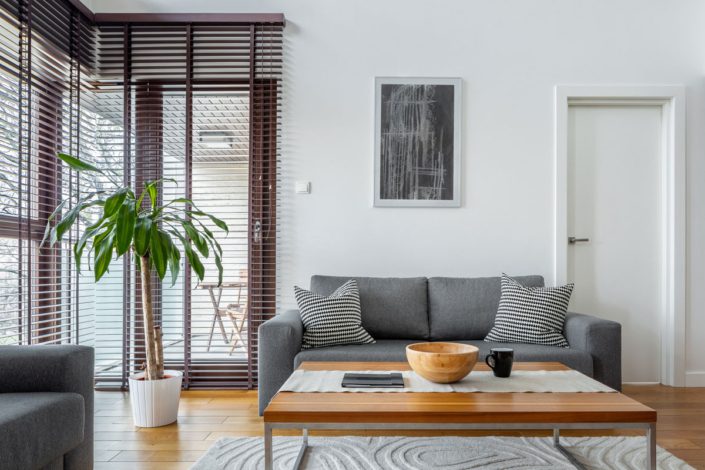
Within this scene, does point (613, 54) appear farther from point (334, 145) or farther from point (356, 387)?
point (356, 387)

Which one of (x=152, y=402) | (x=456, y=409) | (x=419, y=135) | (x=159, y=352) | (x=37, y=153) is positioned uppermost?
(x=419, y=135)

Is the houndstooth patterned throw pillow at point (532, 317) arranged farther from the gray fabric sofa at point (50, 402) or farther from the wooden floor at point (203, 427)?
the gray fabric sofa at point (50, 402)

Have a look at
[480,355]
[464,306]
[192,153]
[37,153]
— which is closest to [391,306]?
[464,306]

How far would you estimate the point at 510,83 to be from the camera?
3643mm

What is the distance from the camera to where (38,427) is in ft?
5.50

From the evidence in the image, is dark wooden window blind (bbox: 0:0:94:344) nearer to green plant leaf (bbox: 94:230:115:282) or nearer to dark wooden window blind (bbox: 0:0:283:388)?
dark wooden window blind (bbox: 0:0:283:388)

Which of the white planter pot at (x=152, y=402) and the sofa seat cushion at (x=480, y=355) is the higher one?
the sofa seat cushion at (x=480, y=355)

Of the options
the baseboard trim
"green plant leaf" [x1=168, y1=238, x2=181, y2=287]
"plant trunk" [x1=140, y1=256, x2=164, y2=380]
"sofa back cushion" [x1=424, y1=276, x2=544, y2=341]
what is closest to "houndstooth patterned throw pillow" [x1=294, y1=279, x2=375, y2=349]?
"sofa back cushion" [x1=424, y1=276, x2=544, y2=341]

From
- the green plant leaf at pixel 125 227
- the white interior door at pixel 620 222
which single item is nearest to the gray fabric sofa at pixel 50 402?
the green plant leaf at pixel 125 227

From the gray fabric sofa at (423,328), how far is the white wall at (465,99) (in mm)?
326

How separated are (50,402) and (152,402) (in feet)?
3.33

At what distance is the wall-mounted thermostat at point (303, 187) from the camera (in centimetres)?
361

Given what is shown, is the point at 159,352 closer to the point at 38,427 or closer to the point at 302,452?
the point at 302,452

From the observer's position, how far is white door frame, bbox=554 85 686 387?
359cm
